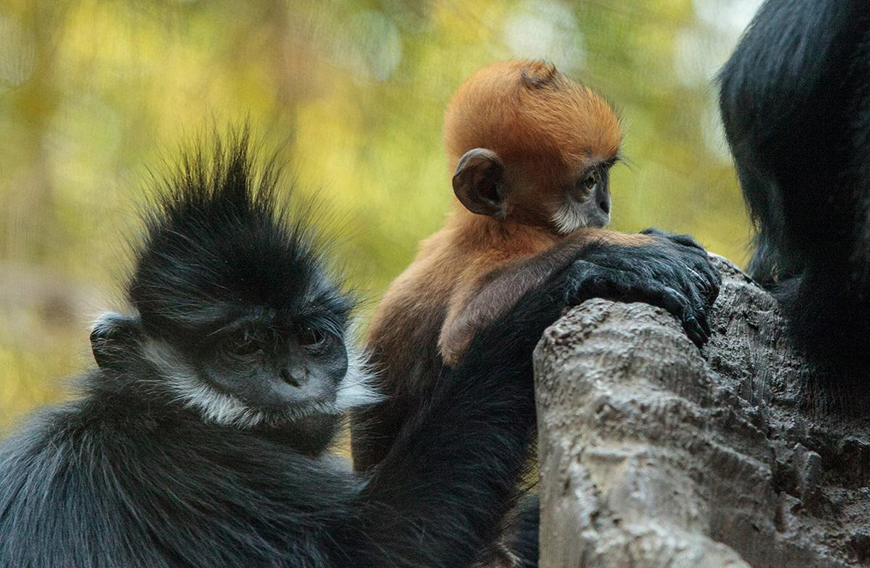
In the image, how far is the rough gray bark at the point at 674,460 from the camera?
1.43 metres

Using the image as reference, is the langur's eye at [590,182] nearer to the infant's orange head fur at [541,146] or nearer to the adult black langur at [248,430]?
the infant's orange head fur at [541,146]

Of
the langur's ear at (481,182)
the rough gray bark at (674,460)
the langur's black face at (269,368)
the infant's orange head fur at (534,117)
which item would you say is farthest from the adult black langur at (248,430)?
the infant's orange head fur at (534,117)

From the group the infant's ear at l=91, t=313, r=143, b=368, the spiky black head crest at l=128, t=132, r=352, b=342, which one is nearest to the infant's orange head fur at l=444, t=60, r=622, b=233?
the spiky black head crest at l=128, t=132, r=352, b=342

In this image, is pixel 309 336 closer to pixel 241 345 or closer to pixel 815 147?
pixel 241 345

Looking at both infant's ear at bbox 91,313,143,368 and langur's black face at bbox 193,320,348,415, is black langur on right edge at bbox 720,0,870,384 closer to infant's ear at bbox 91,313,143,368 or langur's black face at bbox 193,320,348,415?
langur's black face at bbox 193,320,348,415

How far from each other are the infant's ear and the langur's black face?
0.70ft

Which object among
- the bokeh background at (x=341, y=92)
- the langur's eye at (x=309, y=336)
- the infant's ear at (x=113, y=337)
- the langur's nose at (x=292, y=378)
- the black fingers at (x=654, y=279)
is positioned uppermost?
the bokeh background at (x=341, y=92)

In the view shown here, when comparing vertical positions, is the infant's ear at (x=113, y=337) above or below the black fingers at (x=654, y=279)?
below

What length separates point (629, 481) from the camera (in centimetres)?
147

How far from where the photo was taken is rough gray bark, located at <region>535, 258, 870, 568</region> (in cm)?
143

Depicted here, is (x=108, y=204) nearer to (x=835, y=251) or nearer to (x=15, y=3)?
(x=15, y=3)

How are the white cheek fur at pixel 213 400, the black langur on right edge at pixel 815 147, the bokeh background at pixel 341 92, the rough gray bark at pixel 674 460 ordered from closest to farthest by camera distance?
the rough gray bark at pixel 674 460, the black langur on right edge at pixel 815 147, the white cheek fur at pixel 213 400, the bokeh background at pixel 341 92

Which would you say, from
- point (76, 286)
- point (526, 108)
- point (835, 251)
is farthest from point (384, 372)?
point (76, 286)

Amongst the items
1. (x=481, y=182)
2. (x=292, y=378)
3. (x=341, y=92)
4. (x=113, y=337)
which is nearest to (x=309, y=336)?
(x=292, y=378)
